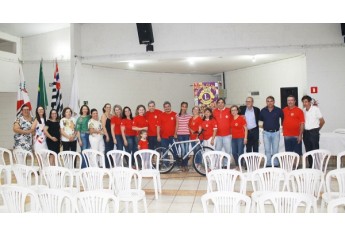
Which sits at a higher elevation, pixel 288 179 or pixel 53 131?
pixel 53 131

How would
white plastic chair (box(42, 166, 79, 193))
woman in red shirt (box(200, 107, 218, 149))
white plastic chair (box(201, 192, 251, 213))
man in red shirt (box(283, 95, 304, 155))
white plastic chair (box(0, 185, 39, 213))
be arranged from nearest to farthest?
white plastic chair (box(201, 192, 251, 213)) → white plastic chair (box(0, 185, 39, 213)) → white plastic chair (box(42, 166, 79, 193)) → man in red shirt (box(283, 95, 304, 155)) → woman in red shirt (box(200, 107, 218, 149))

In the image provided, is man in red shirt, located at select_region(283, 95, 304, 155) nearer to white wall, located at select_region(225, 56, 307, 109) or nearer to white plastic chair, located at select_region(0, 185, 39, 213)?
white wall, located at select_region(225, 56, 307, 109)

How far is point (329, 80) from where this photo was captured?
7980mm

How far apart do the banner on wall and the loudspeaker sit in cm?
227

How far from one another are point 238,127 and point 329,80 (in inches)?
128

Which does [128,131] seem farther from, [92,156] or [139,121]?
[92,156]

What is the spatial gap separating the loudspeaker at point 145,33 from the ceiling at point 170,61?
→ 626 mm

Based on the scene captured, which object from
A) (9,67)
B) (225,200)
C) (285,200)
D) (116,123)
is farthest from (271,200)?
(9,67)

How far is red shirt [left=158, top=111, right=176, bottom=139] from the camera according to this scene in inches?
275

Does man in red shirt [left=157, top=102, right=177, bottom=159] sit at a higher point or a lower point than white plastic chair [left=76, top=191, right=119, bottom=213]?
higher

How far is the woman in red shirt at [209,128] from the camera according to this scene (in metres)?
6.58

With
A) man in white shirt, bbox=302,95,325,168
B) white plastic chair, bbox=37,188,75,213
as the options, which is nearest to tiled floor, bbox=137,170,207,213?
white plastic chair, bbox=37,188,75,213
